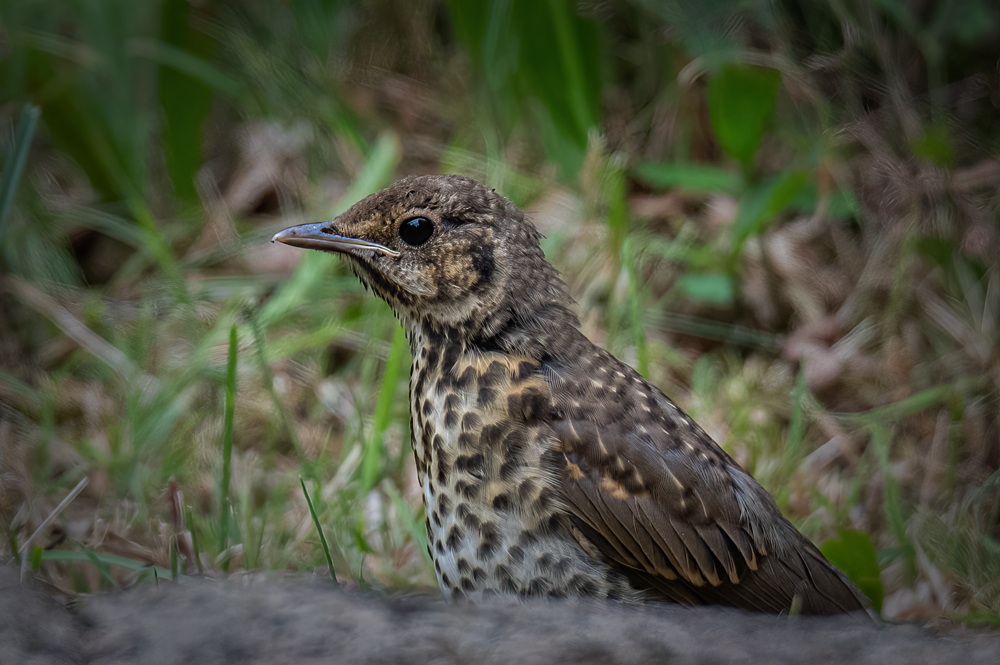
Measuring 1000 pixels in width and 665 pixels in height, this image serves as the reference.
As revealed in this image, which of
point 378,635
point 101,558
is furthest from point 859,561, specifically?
point 101,558

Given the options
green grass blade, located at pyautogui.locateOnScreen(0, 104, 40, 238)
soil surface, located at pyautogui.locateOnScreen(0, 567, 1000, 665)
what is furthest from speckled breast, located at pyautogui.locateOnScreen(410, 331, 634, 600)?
green grass blade, located at pyautogui.locateOnScreen(0, 104, 40, 238)

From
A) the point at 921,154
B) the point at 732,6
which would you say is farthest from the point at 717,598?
the point at 921,154

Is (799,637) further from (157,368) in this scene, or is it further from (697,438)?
(157,368)

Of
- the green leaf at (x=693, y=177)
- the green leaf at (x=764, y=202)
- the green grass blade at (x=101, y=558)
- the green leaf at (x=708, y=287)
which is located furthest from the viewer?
the green leaf at (x=693, y=177)

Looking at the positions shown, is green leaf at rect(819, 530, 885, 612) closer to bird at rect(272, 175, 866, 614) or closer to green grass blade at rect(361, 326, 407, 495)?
bird at rect(272, 175, 866, 614)

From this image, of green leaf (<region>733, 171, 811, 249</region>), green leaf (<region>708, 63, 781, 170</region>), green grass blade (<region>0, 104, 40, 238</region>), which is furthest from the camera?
green leaf (<region>733, 171, 811, 249</region>)

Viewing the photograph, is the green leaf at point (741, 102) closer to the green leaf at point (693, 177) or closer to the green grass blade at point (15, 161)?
the green leaf at point (693, 177)

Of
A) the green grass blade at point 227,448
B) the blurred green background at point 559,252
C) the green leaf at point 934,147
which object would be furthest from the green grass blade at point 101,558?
the green leaf at point 934,147
